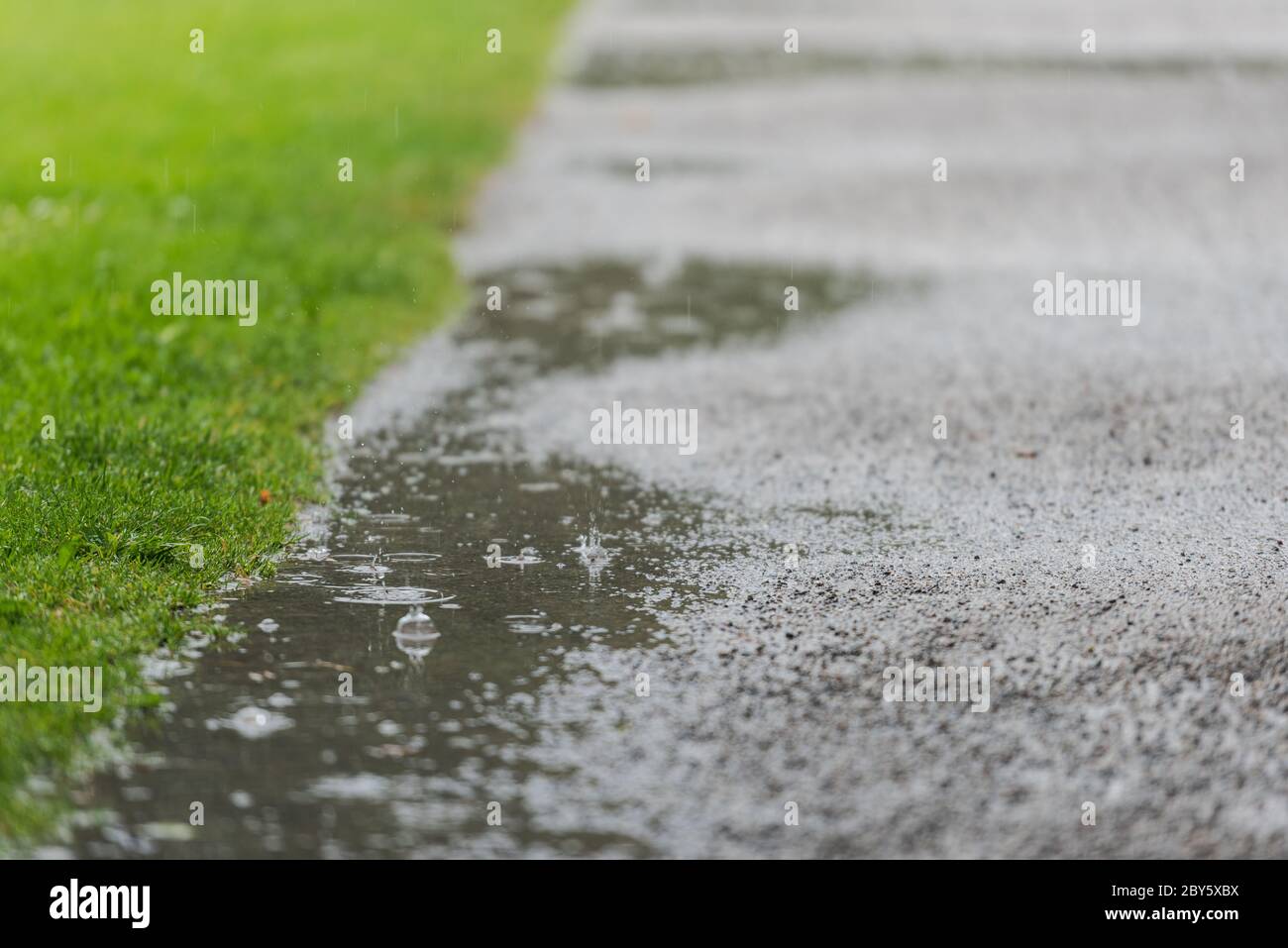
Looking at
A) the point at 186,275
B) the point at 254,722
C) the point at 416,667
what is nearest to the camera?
the point at 254,722

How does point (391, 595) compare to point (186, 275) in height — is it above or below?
below

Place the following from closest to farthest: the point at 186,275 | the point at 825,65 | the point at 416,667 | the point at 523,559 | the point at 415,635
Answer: the point at 416,667, the point at 415,635, the point at 523,559, the point at 186,275, the point at 825,65

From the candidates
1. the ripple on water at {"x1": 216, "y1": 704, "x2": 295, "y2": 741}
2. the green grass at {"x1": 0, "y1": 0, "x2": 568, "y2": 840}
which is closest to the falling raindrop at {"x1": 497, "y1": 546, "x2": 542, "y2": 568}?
the green grass at {"x1": 0, "y1": 0, "x2": 568, "y2": 840}

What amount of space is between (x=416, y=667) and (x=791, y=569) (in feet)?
4.55

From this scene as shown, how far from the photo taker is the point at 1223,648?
4500 mm

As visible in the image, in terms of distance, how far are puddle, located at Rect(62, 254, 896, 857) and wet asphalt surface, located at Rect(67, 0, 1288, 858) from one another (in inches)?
0.6

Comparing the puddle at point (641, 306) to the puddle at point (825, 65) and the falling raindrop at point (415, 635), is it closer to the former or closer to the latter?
the falling raindrop at point (415, 635)

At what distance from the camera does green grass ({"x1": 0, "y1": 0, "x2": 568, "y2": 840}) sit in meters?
4.89

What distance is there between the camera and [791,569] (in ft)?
17.3

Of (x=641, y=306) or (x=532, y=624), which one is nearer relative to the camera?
(x=532, y=624)

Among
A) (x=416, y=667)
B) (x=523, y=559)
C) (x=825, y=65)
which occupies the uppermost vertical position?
(x=825, y=65)

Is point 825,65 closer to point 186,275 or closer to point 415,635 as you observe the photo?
point 186,275

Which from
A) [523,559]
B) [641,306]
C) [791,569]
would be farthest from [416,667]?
[641,306]
